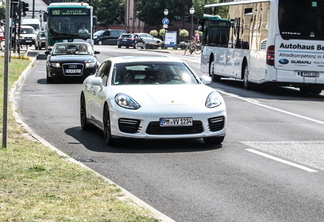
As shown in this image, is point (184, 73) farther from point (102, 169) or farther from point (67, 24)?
point (67, 24)

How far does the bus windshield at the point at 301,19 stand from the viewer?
18.9 m

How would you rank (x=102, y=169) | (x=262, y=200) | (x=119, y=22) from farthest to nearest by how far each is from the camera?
1. (x=119, y=22)
2. (x=102, y=169)
3. (x=262, y=200)

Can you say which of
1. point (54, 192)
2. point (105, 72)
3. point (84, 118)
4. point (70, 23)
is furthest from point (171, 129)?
point (70, 23)

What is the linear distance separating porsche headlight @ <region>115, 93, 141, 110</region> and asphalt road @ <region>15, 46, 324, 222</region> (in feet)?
2.13

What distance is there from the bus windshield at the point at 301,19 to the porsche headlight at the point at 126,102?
10.3m

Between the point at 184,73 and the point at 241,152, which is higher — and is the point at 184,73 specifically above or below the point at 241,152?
above

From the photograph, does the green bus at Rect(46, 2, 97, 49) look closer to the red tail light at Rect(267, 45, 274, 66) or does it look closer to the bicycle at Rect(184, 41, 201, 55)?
the red tail light at Rect(267, 45, 274, 66)

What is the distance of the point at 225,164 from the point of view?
848 cm

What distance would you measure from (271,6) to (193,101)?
1023 centimetres

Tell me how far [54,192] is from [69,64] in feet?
59.3

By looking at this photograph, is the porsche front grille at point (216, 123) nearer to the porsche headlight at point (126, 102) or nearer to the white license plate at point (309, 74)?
the porsche headlight at point (126, 102)

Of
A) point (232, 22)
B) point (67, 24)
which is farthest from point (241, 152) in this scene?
point (67, 24)

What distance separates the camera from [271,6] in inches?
750

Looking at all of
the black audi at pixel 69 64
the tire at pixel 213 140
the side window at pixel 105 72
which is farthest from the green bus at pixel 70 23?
the tire at pixel 213 140
